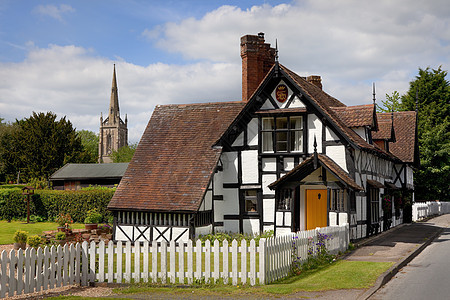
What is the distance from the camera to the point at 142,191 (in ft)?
81.3

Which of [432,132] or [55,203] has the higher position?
[432,132]

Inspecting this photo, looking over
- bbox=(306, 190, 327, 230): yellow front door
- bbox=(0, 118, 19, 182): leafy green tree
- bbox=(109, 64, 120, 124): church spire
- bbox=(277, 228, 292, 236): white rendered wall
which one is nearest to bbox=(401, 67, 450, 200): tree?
bbox=(306, 190, 327, 230): yellow front door

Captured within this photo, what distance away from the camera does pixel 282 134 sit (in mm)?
24422

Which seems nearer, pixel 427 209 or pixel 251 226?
pixel 251 226

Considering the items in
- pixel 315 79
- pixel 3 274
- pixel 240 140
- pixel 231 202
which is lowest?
pixel 3 274

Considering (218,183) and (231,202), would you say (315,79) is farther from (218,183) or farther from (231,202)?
(231,202)

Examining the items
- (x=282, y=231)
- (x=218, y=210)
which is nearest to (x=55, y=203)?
(x=218, y=210)

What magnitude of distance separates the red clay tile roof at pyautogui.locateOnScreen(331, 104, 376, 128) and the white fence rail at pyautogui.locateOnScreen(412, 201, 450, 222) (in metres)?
16.7

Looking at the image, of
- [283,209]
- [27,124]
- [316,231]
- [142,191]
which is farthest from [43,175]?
[316,231]

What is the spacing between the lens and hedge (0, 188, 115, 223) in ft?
116

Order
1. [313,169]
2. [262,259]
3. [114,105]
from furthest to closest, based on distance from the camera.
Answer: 1. [114,105]
2. [313,169]
3. [262,259]

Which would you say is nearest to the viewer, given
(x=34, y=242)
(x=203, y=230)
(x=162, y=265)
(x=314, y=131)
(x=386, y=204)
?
(x=162, y=265)

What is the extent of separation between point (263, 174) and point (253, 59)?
6911 mm

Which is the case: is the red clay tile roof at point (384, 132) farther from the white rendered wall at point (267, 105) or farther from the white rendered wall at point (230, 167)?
the white rendered wall at point (230, 167)
